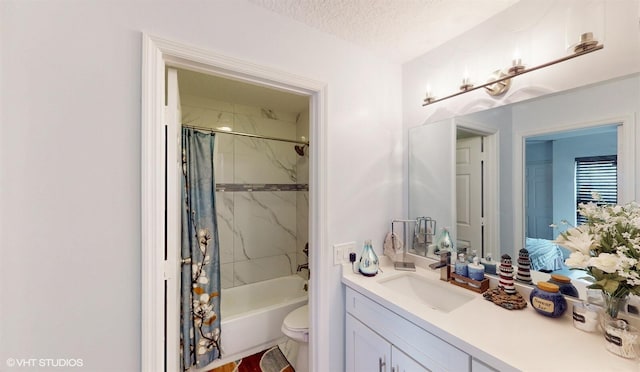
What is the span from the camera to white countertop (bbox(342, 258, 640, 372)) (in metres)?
0.71

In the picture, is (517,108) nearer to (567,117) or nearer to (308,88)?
(567,117)

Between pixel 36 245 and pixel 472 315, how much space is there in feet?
5.43

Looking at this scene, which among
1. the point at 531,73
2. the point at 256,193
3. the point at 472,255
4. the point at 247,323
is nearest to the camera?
the point at 531,73

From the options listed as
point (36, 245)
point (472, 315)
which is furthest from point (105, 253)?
point (472, 315)

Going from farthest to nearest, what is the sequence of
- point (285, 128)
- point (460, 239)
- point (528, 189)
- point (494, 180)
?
point (285, 128), point (460, 239), point (494, 180), point (528, 189)

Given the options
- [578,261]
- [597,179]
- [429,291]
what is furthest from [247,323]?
[597,179]

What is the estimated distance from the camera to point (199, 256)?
175cm

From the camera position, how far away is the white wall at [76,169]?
77cm

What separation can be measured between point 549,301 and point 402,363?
660 millimetres

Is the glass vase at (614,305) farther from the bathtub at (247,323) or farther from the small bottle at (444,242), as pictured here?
the bathtub at (247,323)

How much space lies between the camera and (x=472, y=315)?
99 centimetres

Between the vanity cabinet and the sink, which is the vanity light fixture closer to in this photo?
the sink

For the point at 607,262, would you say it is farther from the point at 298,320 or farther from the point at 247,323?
the point at 247,323

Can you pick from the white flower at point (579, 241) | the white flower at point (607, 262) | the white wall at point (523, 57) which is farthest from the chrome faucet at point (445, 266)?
the white wall at point (523, 57)
